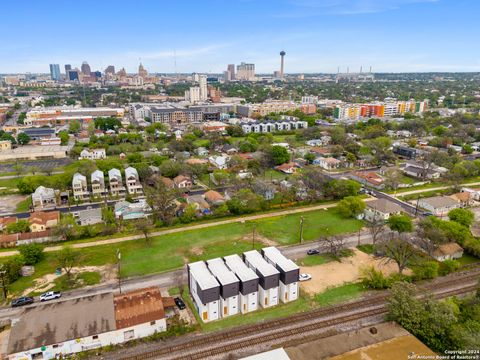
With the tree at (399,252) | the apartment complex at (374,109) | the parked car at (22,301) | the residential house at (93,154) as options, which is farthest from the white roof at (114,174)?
the apartment complex at (374,109)

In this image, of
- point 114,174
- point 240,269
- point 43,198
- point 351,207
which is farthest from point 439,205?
point 43,198

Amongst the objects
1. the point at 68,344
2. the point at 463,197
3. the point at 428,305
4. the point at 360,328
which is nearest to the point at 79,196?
the point at 68,344

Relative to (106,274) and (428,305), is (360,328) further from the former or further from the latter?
(106,274)

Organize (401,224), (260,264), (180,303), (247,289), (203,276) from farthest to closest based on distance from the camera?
(401,224), (260,264), (180,303), (203,276), (247,289)

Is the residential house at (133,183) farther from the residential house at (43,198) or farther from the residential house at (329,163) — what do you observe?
the residential house at (329,163)

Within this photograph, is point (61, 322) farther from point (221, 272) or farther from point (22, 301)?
point (221, 272)

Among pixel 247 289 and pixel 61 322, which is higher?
pixel 247 289

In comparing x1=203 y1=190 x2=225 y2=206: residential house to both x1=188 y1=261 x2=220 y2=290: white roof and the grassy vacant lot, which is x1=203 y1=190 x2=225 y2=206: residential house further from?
x1=188 y1=261 x2=220 y2=290: white roof
